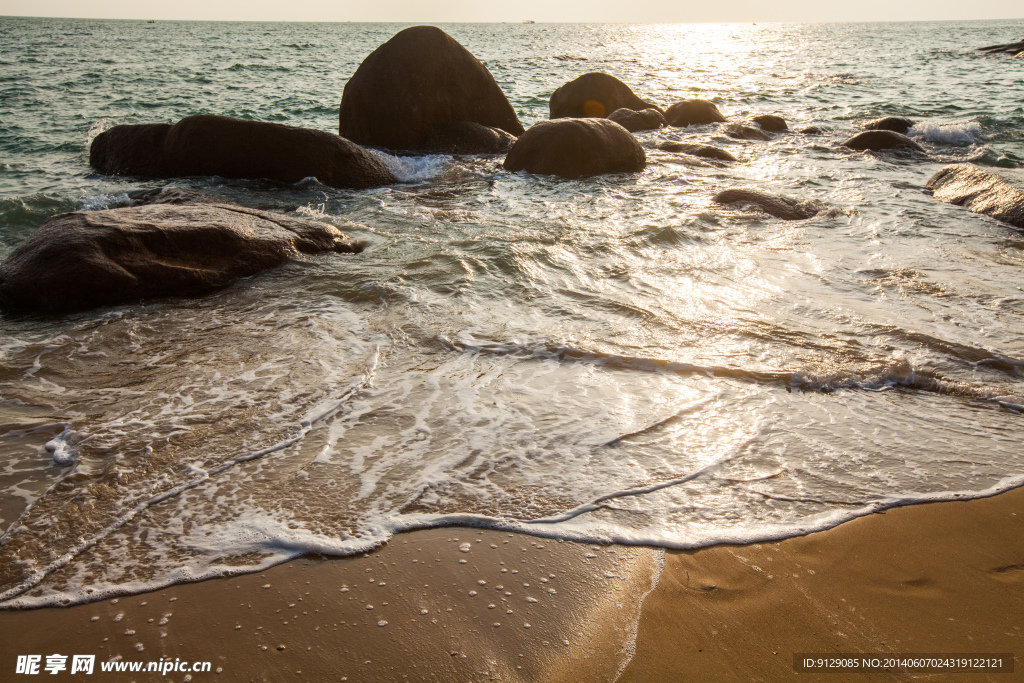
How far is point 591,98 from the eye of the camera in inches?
510

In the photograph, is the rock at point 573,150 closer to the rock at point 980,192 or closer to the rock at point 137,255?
the rock at point 980,192

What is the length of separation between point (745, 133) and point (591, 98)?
323 cm

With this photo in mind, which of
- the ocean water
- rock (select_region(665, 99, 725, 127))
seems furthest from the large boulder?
rock (select_region(665, 99, 725, 127))

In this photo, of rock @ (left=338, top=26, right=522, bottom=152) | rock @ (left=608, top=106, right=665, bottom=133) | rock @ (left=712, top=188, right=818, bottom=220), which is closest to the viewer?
rock @ (left=712, top=188, right=818, bottom=220)

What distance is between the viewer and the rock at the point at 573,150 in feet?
26.3

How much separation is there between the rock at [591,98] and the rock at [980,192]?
660cm

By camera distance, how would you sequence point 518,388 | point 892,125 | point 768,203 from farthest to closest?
point 892,125 → point 768,203 → point 518,388

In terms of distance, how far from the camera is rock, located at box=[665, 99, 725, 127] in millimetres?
12992

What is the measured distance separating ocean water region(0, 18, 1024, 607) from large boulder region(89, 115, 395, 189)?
0.87 m

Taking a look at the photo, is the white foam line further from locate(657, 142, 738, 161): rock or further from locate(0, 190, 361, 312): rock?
locate(657, 142, 738, 161): rock

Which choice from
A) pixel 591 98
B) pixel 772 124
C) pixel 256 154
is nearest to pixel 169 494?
pixel 256 154

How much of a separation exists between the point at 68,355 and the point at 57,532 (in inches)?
64.7

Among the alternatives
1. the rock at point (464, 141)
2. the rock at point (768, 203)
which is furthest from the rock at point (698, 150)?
the rock at point (768, 203)

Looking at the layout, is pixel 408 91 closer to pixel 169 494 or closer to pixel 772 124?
pixel 772 124
